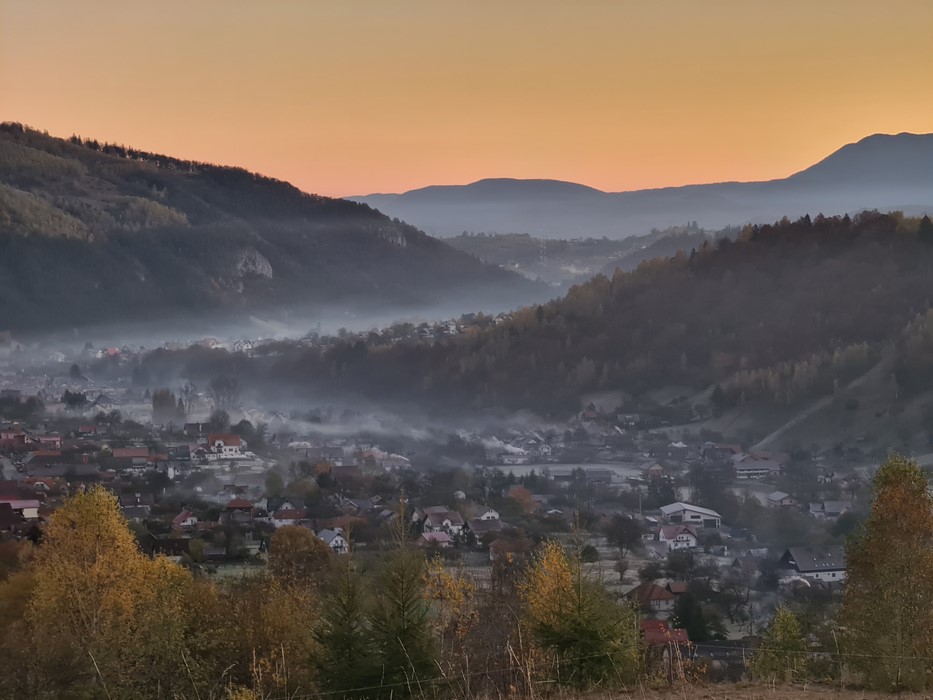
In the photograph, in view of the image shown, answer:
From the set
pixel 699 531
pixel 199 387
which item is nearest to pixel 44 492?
pixel 699 531

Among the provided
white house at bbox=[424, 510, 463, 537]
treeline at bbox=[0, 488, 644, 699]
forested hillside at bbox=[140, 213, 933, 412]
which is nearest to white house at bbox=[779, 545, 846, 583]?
white house at bbox=[424, 510, 463, 537]

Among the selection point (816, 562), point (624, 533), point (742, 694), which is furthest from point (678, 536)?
point (742, 694)

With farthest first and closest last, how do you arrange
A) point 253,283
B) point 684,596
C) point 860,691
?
point 253,283 → point 684,596 → point 860,691

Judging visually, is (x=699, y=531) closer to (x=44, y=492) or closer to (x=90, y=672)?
(x=44, y=492)

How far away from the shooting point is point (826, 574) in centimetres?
3838

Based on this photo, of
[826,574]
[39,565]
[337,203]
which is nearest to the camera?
[39,565]

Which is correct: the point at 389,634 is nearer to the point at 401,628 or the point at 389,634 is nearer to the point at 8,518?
the point at 401,628

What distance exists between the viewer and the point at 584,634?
13.4 m

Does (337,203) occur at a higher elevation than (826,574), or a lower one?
higher

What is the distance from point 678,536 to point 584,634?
32.3 metres

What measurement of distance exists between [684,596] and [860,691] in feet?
66.2

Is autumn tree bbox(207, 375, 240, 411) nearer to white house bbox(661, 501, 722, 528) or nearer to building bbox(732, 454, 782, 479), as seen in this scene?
building bbox(732, 454, 782, 479)

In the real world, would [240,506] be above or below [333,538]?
below

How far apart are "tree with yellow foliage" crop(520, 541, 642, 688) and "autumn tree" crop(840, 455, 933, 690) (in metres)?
2.37
